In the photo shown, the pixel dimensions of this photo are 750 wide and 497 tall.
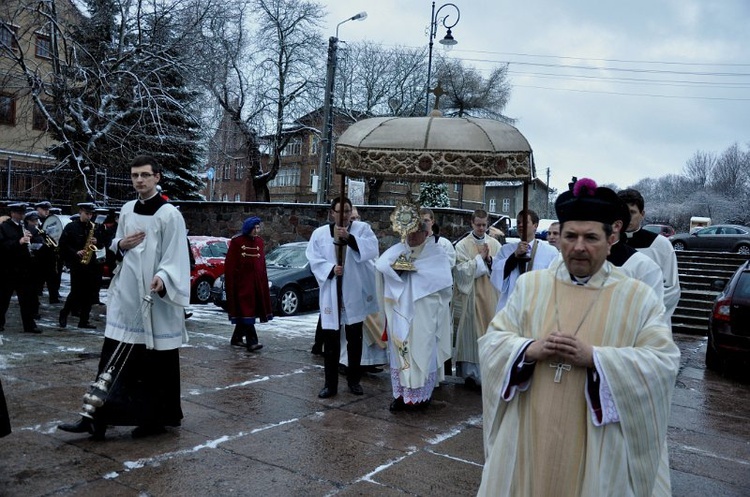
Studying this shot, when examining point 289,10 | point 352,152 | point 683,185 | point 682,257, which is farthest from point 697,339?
point 683,185

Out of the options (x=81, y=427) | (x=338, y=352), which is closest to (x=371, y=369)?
(x=338, y=352)

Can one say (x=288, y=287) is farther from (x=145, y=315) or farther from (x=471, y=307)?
(x=145, y=315)

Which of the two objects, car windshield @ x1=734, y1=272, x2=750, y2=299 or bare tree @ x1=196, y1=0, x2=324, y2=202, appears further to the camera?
bare tree @ x1=196, y1=0, x2=324, y2=202

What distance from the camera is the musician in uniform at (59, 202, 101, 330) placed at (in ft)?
35.5

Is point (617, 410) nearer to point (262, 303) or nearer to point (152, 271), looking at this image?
point (152, 271)

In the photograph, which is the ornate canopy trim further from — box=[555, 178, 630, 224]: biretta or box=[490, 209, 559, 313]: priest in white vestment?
box=[555, 178, 630, 224]: biretta

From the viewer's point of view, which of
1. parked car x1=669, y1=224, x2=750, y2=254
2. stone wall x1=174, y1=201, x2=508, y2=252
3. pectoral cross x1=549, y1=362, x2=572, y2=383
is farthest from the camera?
parked car x1=669, y1=224, x2=750, y2=254

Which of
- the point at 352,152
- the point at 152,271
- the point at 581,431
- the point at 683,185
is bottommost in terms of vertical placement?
the point at 581,431

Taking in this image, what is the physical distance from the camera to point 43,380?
6.96 meters

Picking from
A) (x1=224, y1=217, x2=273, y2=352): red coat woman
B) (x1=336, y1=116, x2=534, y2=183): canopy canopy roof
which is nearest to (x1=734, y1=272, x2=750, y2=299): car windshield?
(x1=336, y1=116, x2=534, y2=183): canopy canopy roof

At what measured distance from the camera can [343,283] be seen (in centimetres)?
709

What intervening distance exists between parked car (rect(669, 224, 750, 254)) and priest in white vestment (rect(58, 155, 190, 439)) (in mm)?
28059

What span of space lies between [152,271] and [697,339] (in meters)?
12.0

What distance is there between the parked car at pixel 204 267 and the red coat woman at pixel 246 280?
5.15 meters
